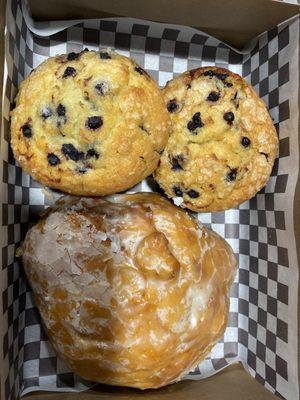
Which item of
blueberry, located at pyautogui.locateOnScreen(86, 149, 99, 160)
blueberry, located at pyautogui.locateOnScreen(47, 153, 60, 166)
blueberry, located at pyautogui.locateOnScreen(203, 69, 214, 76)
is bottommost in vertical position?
blueberry, located at pyautogui.locateOnScreen(47, 153, 60, 166)

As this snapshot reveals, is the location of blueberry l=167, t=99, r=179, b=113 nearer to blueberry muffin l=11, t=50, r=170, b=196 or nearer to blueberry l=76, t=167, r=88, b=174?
blueberry muffin l=11, t=50, r=170, b=196

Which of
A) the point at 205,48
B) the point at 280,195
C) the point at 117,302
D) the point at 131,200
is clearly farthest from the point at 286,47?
the point at 117,302

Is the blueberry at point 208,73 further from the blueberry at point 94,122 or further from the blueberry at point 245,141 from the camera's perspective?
the blueberry at point 94,122

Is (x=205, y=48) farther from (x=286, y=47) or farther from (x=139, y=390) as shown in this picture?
(x=139, y=390)

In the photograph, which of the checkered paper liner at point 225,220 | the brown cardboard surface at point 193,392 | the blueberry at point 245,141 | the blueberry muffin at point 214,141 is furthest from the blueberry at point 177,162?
the brown cardboard surface at point 193,392

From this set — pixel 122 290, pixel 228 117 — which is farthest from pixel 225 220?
pixel 122 290

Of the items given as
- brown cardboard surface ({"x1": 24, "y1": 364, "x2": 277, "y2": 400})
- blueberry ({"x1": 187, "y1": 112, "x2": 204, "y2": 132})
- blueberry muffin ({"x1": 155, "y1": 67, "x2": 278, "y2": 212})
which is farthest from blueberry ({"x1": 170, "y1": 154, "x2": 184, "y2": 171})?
brown cardboard surface ({"x1": 24, "y1": 364, "x2": 277, "y2": 400})
